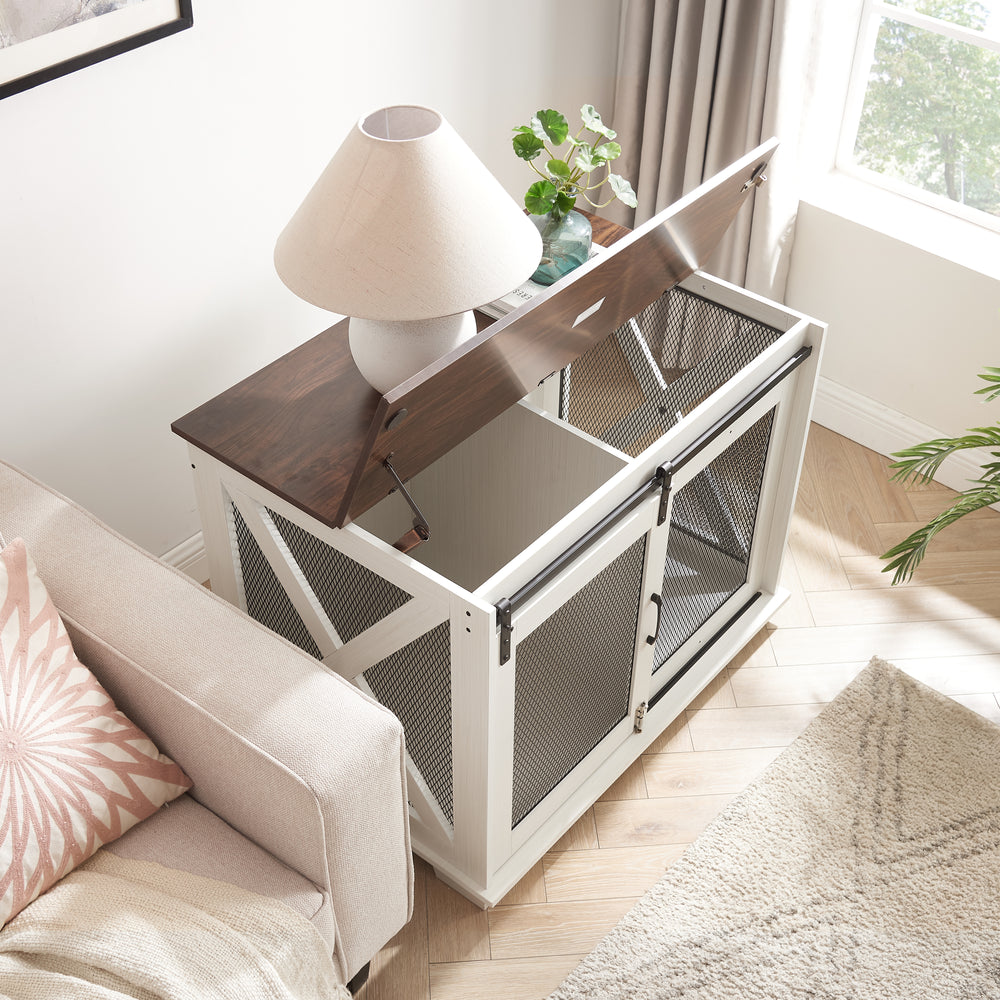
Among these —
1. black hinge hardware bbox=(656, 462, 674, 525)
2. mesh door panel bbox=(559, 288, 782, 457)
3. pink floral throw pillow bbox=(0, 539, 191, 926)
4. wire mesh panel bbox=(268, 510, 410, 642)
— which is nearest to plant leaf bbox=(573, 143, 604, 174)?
mesh door panel bbox=(559, 288, 782, 457)

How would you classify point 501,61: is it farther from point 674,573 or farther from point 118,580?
point 118,580

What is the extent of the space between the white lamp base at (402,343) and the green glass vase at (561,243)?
32 centimetres

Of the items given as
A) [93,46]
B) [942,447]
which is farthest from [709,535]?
[93,46]

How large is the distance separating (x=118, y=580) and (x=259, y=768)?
0.38 meters

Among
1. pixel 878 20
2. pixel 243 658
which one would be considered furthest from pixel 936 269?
pixel 243 658

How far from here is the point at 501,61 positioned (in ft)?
8.37

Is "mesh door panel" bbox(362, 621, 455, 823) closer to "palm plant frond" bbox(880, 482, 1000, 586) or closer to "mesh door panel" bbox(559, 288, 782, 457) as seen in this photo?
"mesh door panel" bbox(559, 288, 782, 457)

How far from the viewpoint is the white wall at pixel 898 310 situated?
101 inches

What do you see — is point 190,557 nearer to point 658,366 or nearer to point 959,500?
point 658,366

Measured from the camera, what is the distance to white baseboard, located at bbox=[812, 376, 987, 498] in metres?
2.75

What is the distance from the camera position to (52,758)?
1478mm

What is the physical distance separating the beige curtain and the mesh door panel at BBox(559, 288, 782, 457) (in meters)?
0.57

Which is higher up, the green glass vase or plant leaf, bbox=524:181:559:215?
plant leaf, bbox=524:181:559:215

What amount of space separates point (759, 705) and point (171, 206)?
56.0 inches
